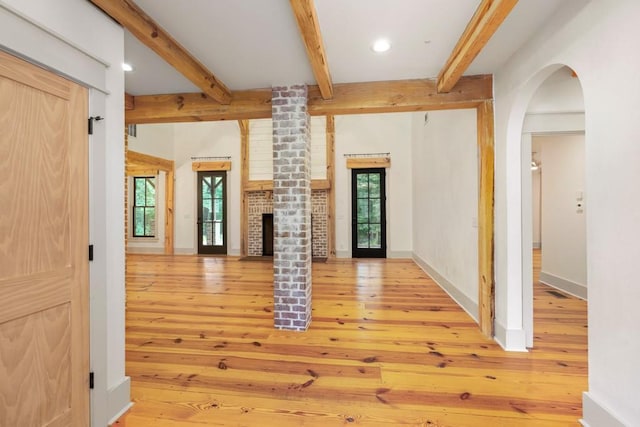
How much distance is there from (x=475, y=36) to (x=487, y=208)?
4.87ft

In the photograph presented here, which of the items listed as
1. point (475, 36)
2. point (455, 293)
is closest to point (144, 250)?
point (455, 293)

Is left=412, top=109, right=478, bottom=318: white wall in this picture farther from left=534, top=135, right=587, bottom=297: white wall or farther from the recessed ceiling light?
left=534, top=135, right=587, bottom=297: white wall

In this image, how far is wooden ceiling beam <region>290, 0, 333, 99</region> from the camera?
5.36ft

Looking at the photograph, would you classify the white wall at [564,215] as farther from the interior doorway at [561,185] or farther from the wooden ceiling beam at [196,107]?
the wooden ceiling beam at [196,107]

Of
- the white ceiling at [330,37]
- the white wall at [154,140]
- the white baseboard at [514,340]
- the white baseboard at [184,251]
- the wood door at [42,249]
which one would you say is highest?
the white wall at [154,140]

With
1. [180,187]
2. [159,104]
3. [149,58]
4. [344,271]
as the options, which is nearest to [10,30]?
[149,58]

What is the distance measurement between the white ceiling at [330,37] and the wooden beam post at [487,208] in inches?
18.9

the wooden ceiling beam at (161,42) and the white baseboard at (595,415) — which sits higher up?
the wooden ceiling beam at (161,42)

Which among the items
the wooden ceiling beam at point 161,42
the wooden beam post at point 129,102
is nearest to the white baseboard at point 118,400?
the wooden ceiling beam at point 161,42

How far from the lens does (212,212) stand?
7.83m

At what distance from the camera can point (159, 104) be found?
3.18 meters

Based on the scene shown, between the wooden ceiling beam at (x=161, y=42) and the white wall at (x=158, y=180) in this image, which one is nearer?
the wooden ceiling beam at (x=161, y=42)

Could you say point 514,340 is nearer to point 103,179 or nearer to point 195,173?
point 103,179

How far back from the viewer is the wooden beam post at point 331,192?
7.19m
